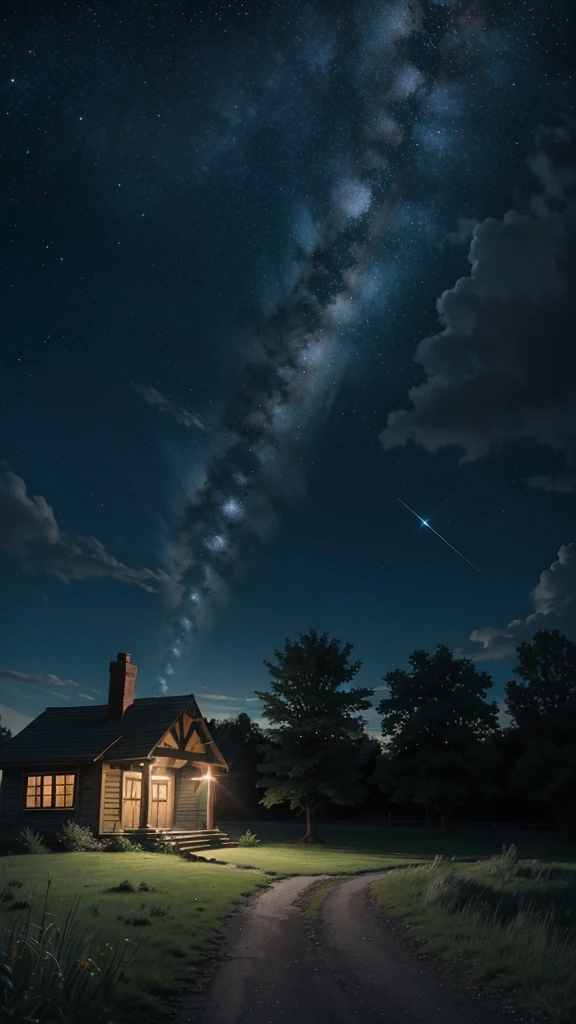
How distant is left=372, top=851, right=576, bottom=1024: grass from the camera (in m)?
9.66

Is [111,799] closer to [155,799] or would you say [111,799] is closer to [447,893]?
[155,799]

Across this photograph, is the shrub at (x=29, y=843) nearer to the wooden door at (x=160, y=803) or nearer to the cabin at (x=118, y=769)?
the cabin at (x=118, y=769)

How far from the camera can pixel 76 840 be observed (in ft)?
96.9

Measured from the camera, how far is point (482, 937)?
1233cm

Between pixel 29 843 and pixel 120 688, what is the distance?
9.71 meters

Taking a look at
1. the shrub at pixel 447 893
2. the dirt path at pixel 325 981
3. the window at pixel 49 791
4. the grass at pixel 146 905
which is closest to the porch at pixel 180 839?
the window at pixel 49 791

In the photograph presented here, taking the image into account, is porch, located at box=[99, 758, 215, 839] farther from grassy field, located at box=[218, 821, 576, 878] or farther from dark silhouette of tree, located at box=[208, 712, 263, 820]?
dark silhouette of tree, located at box=[208, 712, 263, 820]

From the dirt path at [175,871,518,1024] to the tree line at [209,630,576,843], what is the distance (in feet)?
81.5

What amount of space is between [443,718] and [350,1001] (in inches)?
1586

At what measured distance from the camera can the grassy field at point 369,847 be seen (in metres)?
27.0

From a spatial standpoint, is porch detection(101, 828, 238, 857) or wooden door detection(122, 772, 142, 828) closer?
porch detection(101, 828, 238, 857)

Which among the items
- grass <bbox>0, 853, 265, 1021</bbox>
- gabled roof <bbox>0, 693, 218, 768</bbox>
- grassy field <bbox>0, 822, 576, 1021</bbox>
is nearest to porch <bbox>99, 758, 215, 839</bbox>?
gabled roof <bbox>0, 693, 218, 768</bbox>

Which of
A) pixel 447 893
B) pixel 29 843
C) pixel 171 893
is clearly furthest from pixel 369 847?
pixel 447 893

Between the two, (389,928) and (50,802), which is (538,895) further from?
(50,802)
